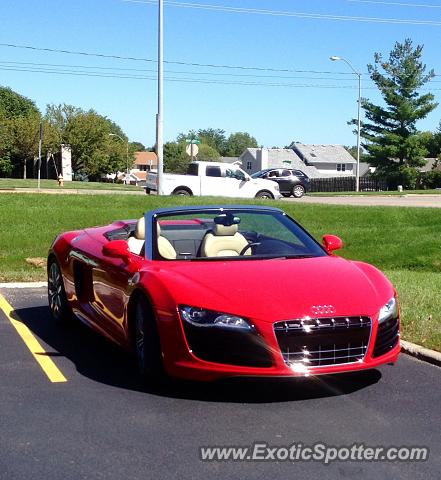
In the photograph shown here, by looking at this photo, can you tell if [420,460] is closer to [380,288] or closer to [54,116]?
[380,288]

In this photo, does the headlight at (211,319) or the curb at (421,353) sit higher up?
the headlight at (211,319)

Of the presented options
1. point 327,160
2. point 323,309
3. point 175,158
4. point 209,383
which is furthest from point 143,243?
point 175,158

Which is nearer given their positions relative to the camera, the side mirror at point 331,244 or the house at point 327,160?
the side mirror at point 331,244

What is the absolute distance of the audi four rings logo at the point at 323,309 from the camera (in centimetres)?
466

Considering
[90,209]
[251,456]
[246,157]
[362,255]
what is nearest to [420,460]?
[251,456]

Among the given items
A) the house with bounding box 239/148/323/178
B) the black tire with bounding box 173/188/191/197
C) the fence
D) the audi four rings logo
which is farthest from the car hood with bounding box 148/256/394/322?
the house with bounding box 239/148/323/178

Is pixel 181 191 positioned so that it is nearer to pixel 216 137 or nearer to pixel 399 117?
pixel 399 117

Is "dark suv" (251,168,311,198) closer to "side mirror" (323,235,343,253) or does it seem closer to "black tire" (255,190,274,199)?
"black tire" (255,190,274,199)

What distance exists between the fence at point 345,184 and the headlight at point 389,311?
1996 inches

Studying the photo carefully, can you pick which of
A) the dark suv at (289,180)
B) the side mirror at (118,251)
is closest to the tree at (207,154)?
the dark suv at (289,180)

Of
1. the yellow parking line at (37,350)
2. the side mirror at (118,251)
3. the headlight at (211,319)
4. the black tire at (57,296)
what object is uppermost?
the side mirror at (118,251)

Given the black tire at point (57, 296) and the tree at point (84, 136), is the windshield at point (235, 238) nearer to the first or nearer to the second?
the black tire at point (57, 296)

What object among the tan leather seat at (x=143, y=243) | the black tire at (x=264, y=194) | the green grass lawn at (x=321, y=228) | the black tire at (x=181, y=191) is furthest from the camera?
the black tire at (x=264, y=194)

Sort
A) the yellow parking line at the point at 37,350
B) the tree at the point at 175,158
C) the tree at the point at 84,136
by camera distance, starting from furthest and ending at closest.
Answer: the tree at the point at 175,158, the tree at the point at 84,136, the yellow parking line at the point at 37,350
